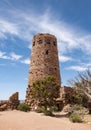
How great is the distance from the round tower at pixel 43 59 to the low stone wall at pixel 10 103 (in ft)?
19.4

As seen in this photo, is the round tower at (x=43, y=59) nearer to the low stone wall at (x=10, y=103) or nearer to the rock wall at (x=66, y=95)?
the low stone wall at (x=10, y=103)

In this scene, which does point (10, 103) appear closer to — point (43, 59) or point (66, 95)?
point (66, 95)

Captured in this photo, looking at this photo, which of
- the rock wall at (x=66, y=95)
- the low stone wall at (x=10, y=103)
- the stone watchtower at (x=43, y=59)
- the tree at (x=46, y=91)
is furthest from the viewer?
the stone watchtower at (x=43, y=59)

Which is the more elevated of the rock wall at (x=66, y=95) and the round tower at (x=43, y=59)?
the round tower at (x=43, y=59)

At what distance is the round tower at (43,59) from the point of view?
46.2m

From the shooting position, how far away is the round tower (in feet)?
152

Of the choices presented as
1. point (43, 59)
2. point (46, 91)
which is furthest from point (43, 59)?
point (46, 91)

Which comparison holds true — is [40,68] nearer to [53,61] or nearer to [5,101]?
[53,61]

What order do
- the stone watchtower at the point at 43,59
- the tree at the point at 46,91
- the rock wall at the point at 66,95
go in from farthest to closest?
the stone watchtower at the point at 43,59 < the rock wall at the point at 66,95 < the tree at the point at 46,91

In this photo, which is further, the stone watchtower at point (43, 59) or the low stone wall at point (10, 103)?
the stone watchtower at point (43, 59)

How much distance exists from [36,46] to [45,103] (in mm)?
18640

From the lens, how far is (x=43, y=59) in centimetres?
4662

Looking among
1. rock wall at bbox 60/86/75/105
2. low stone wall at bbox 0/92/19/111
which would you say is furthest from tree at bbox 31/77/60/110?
low stone wall at bbox 0/92/19/111

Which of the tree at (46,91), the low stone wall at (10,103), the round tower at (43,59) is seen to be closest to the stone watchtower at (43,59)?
the round tower at (43,59)
